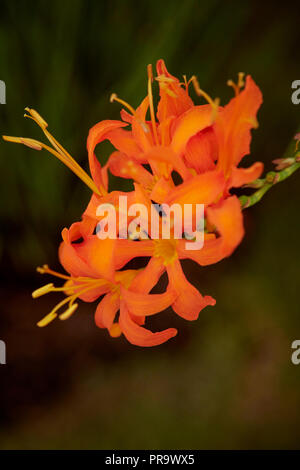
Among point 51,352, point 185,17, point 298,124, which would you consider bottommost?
point 51,352

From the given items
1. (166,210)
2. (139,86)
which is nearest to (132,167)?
(166,210)

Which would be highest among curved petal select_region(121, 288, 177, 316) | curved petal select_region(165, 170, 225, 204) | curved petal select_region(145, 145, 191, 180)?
curved petal select_region(145, 145, 191, 180)

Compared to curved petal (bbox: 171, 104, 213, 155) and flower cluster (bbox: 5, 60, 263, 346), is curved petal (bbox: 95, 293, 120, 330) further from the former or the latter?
curved petal (bbox: 171, 104, 213, 155)

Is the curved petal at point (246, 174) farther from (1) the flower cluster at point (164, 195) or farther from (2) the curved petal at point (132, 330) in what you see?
(2) the curved petal at point (132, 330)

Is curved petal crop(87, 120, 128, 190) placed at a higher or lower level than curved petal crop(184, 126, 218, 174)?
higher

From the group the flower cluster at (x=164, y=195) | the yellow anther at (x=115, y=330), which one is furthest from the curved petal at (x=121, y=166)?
the yellow anther at (x=115, y=330)

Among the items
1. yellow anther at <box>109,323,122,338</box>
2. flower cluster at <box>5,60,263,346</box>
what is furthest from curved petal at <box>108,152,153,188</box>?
yellow anther at <box>109,323,122,338</box>

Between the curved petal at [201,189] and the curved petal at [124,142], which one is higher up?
the curved petal at [124,142]

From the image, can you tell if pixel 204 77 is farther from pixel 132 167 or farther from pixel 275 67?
pixel 132 167
